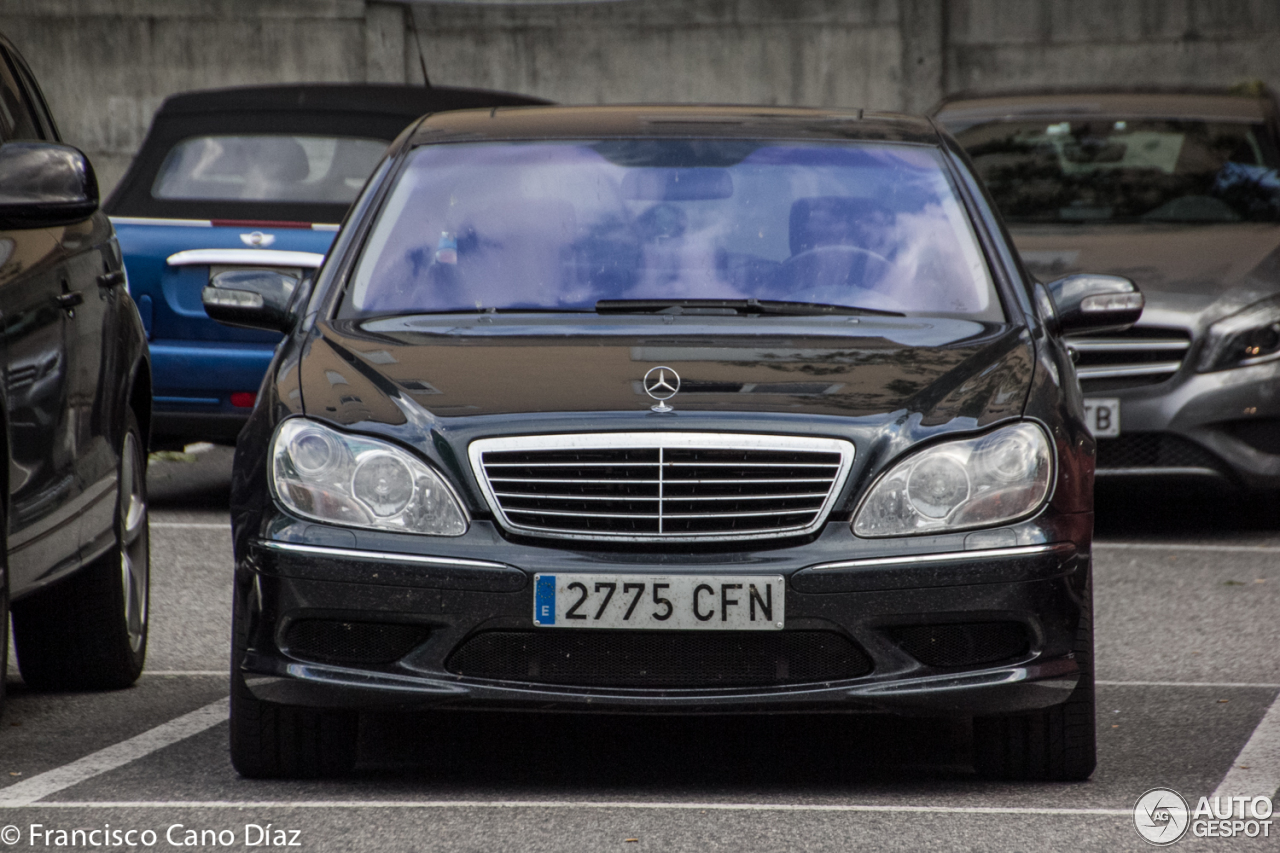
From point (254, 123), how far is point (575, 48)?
7632 mm

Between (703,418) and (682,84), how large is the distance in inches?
522

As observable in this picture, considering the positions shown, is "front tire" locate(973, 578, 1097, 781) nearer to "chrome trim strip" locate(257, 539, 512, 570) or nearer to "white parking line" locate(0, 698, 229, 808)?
"chrome trim strip" locate(257, 539, 512, 570)

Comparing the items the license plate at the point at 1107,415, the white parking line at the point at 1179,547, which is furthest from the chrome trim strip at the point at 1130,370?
the white parking line at the point at 1179,547

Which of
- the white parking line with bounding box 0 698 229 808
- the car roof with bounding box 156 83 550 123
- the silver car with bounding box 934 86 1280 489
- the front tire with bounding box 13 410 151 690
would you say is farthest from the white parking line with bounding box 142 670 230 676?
the car roof with bounding box 156 83 550 123

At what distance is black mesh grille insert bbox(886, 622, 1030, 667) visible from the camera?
467cm

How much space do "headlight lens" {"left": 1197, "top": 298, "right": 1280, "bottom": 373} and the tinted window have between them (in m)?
3.75

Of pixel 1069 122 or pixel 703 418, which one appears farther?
pixel 1069 122

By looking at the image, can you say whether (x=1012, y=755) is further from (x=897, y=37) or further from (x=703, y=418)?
(x=897, y=37)

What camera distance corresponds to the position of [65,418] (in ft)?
18.5

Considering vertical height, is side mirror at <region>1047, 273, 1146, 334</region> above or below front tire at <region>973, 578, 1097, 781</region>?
above

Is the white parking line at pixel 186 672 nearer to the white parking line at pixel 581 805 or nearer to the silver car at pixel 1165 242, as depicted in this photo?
the white parking line at pixel 581 805

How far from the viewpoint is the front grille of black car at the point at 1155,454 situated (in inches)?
363

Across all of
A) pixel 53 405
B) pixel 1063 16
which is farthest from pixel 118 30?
pixel 53 405

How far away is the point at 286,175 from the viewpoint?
33.3 feet
